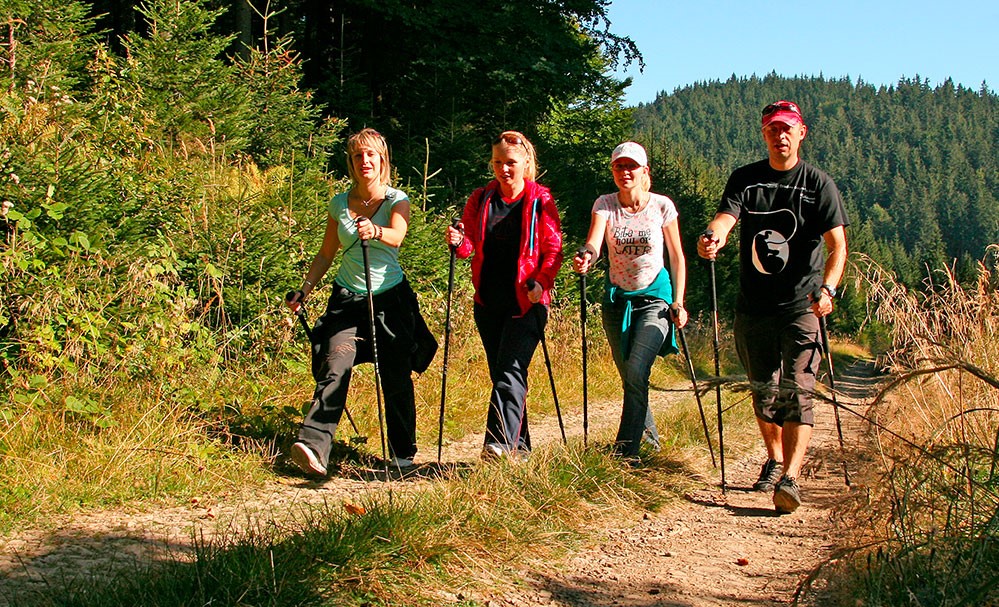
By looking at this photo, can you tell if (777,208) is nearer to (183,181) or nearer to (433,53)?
(183,181)

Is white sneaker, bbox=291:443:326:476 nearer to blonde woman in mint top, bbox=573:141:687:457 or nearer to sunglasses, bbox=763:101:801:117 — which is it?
blonde woman in mint top, bbox=573:141:687:457

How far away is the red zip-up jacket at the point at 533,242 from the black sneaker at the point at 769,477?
1799mm

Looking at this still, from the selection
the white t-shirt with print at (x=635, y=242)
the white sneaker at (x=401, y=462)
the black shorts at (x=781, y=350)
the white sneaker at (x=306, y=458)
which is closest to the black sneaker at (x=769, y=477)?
the black shorts at (x=781, y=350)

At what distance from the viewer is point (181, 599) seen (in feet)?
9.84

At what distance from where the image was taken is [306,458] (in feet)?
17.4

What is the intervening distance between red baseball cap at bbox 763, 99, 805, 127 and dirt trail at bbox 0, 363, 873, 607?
1959 mm

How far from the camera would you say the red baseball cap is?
5430mm

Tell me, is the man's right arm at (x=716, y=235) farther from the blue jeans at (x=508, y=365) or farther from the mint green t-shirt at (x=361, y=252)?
the mint green t-shirt at (x=361, y=252)

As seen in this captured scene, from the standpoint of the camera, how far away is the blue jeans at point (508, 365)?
5633 mm

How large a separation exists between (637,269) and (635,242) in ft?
0.58

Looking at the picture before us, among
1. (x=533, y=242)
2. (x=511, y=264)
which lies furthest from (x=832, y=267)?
(x=511, y=264)

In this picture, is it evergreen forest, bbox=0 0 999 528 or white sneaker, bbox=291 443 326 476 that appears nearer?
white sneaker, bbox=291 443 326 476

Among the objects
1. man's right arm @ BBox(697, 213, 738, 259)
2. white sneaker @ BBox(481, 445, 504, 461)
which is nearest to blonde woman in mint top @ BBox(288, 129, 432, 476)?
white sneaker @ BBox(481, 445, 504, 461)

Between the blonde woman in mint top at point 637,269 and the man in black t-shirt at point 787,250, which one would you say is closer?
the man in black t-shirt at point 787,250
